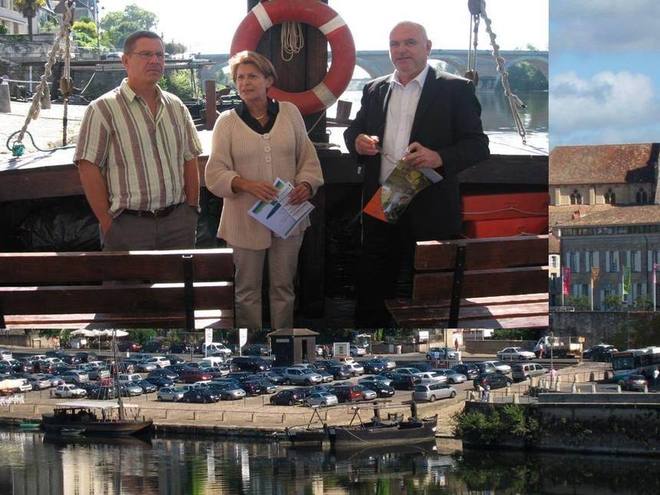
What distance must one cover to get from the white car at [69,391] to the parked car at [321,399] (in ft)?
3.57

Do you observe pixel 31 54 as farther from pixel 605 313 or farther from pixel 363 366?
pixel 605 313

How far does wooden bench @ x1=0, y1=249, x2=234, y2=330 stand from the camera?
7688 millimetres

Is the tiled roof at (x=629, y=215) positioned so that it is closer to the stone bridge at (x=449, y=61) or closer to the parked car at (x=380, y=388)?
the stone bridge at (x=449, y=61)


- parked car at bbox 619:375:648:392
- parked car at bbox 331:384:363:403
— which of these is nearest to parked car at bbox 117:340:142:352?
parked car at bbox 331:384:363:403

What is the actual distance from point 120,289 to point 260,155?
867 millimetres

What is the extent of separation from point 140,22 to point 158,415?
71.7 inches

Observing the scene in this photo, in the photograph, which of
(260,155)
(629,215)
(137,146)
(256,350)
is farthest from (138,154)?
(629,215)

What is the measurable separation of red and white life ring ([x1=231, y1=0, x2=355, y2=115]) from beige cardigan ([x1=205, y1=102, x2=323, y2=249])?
0.10m

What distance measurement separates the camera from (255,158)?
24.5ft

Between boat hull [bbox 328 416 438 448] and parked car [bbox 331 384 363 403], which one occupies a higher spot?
parked car [bbox 331 384 363 403]

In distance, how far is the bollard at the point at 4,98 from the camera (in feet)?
25.7

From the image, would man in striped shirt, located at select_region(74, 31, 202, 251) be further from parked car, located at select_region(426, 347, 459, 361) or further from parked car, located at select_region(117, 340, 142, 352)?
parked car, located at select_region(426, 347, 459, 361)

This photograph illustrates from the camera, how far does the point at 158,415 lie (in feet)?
27.7

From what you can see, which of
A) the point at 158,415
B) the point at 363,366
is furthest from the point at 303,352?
the point at 158,415
